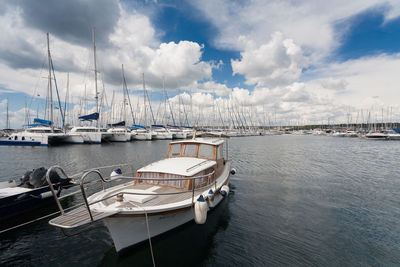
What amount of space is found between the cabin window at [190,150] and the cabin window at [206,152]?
370 millimetres

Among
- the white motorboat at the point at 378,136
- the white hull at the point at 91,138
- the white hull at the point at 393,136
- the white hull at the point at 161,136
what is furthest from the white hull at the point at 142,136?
Answer: the white hull at the point at 393,136

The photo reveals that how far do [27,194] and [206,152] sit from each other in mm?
9352

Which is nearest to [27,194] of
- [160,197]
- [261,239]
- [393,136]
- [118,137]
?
[160,197]

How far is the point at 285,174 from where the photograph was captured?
731 inches

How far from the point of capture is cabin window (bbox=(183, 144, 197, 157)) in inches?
452

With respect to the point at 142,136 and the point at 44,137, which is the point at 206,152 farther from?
the point at 142,136

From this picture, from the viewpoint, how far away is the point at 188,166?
9.28 m

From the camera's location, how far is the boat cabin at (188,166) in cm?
843

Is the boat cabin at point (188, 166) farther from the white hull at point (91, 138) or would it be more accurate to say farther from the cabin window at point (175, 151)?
the white hull at point (91, 138)

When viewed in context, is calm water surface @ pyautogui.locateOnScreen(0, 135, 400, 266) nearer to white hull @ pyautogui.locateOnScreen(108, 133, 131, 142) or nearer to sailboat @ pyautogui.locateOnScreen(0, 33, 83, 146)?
sailboat @ pyautogui.locateOnScreen(0, 33, 83, 146)

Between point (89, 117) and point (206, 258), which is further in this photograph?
point (89, 117)

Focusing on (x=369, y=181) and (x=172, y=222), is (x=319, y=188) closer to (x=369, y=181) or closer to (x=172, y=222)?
(x=369, y=181)

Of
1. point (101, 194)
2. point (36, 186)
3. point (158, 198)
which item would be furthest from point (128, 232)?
point (36, 186)

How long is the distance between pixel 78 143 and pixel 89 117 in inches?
262
